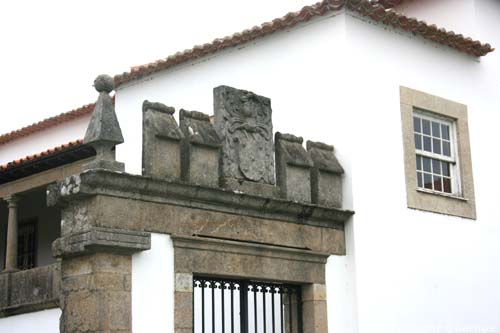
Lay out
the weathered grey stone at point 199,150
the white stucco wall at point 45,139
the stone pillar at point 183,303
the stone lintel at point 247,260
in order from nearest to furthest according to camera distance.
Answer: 1. the stone pillar at point 183,303
2. the stone lintel at point 247,260
3. the weathered grey stone at point 199,150
4. the white stucco wall at point 45,139

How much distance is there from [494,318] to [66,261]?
6047 millimetres

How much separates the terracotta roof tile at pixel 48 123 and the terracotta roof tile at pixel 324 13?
4.60m

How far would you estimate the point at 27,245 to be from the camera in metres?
19.8

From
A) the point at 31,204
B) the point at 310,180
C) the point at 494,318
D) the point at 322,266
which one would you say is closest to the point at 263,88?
the point at 310,180

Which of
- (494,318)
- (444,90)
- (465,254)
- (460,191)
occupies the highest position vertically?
(444,90)

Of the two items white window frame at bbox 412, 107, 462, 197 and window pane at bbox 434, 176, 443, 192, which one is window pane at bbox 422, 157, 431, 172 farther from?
window pane at bbox 434, 176, 443, 192

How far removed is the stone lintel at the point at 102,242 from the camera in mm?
8070

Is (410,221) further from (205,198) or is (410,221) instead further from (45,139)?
(45,139)

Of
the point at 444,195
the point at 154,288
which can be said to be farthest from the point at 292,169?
the point at 444,195

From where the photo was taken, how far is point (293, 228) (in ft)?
32.9

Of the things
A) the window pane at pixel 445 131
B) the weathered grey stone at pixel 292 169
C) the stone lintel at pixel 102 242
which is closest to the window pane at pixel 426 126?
the window pane at pixel 445 131

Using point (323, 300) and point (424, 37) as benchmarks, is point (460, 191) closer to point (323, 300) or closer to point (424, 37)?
point (424, 37)

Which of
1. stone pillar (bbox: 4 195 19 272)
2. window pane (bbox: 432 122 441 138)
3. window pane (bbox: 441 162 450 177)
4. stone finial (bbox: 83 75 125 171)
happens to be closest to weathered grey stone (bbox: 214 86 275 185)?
stone finial (bbox: 83 75 125 171)

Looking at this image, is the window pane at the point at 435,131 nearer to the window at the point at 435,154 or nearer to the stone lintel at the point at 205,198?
the window at the point at 435,154
